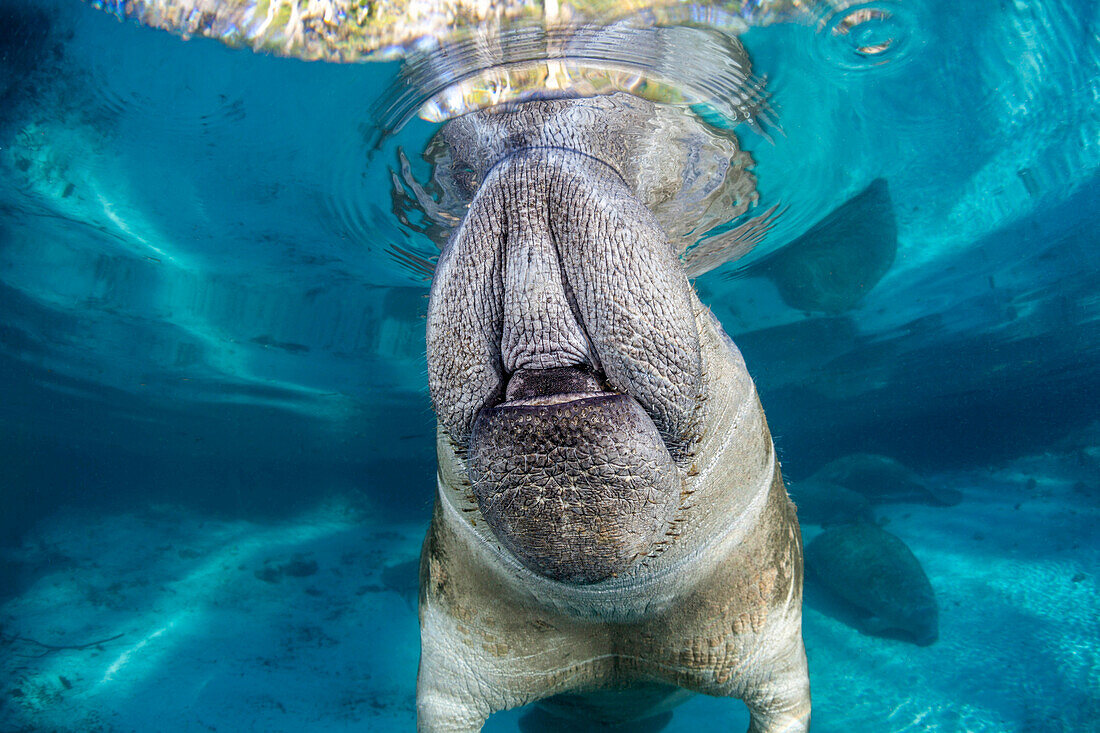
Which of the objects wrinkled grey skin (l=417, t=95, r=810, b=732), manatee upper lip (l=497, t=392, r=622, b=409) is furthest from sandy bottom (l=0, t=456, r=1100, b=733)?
manatee upper lip (l=497, t=392, r=622, b=409)

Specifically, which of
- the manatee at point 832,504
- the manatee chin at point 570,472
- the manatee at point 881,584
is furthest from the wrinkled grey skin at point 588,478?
the manatee at point 832,504

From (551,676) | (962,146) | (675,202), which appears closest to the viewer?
(551,676)

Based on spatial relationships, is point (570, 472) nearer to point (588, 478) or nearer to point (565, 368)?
point (588, 478)

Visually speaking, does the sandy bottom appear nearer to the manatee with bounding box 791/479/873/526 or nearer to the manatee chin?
the manatee with bounding box 791/479/873/526

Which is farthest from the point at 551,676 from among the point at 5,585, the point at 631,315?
the point at 5,585

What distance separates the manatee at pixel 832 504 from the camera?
1416 cm

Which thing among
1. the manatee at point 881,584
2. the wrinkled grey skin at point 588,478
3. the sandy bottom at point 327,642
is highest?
the wrinkled grey skin at point 588,478

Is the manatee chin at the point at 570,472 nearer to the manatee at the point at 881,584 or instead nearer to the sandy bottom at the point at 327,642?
the sandy bottom at the point at 327,642

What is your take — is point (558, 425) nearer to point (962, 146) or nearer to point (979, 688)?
point (962, 146)

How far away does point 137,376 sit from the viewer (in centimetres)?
1616

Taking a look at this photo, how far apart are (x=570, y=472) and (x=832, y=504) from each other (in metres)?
15.2

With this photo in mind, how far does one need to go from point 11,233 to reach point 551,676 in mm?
10062

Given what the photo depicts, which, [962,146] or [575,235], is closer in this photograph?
[575,235]

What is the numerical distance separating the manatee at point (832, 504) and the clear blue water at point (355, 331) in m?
2.42
